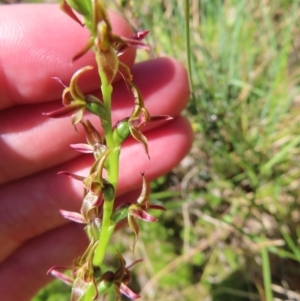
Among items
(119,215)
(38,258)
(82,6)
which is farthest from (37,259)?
(82,6)

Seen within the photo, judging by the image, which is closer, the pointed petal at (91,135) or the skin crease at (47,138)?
the pointed petal at (91,135)

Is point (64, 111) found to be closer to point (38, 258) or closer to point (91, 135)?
point (91, 135)

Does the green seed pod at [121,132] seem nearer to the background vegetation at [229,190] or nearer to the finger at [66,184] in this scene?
the finger at [66,184]

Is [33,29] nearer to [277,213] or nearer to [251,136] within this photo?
[251,136]

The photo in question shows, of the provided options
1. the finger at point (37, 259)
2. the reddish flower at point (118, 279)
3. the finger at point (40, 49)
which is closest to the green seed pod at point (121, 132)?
the reddish flower at point (118, 279)

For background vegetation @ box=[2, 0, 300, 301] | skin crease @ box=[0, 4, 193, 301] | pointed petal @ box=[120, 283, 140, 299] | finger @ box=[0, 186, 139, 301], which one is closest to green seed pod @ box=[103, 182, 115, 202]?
pointed petal @ box=[120, 283, 140, 299]

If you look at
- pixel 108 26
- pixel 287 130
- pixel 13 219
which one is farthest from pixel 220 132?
pixel 108 26
